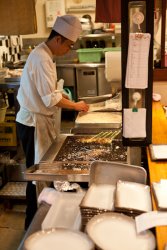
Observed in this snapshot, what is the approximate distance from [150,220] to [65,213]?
474 mm

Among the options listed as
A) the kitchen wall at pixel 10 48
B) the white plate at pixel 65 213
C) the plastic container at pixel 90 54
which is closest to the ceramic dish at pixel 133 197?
the white plate at pixel 65 213

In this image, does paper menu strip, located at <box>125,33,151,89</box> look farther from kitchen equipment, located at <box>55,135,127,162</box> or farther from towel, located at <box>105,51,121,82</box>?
towel, located at <box>105,51,121,82</box>

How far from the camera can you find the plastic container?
6.23 m

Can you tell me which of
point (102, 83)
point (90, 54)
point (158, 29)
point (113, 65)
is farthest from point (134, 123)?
point (90, 54)

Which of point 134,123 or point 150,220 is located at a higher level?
point 134,123

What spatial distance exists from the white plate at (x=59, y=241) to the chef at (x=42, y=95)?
1563mm

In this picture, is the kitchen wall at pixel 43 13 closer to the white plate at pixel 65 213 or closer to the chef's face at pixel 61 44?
the chef's face at pixel 61 44

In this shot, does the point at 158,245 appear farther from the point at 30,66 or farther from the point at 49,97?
the point at 30,66

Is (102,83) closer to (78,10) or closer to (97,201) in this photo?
→ (78,10)

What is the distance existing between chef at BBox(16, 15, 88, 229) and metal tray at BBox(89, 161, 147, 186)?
Answer: 114 cm

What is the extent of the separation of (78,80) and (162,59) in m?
2.70

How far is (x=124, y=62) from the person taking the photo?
1.82 meters

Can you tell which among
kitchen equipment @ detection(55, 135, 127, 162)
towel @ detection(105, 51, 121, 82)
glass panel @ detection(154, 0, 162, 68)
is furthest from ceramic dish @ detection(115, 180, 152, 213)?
glass panel @ detection(154, 0, 162, 68)

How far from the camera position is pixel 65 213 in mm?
1689
